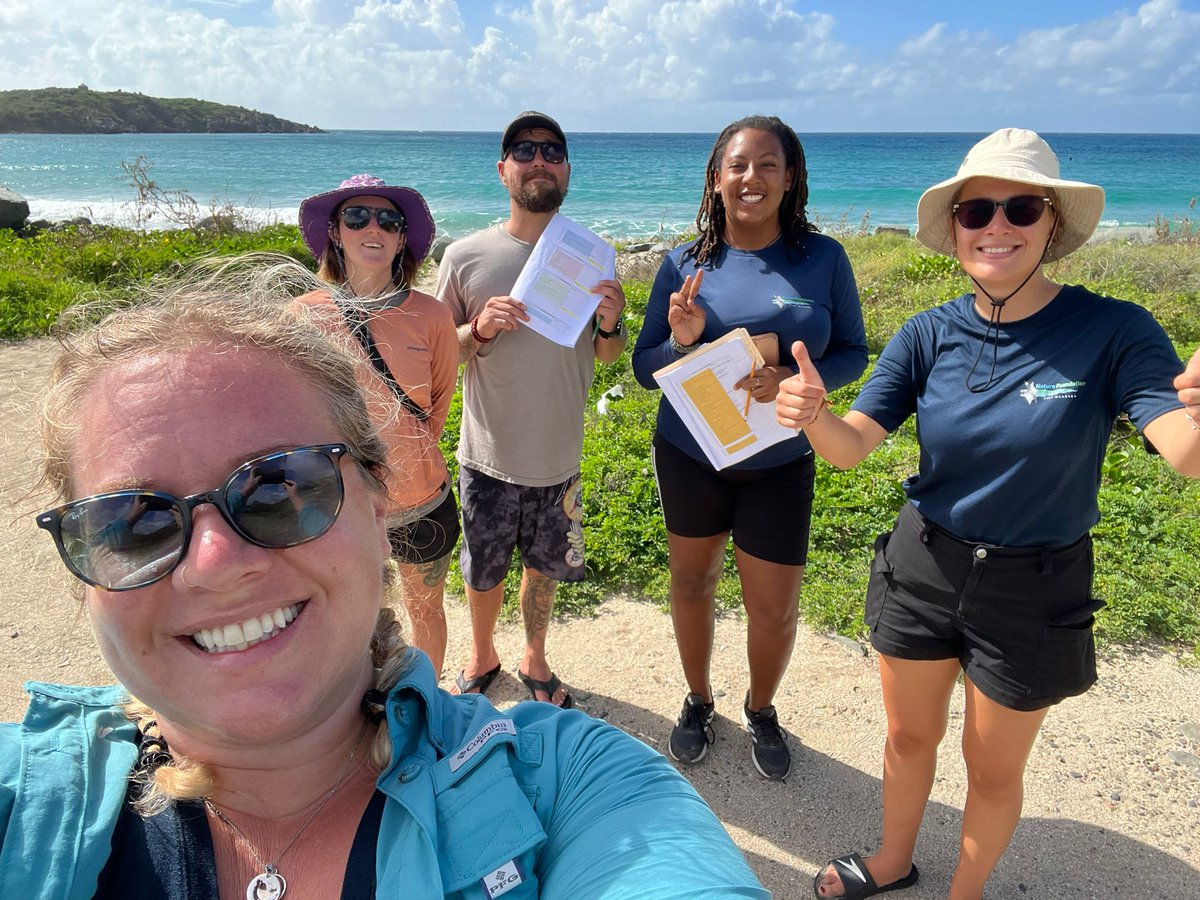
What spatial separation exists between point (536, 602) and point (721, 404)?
141 centimetres

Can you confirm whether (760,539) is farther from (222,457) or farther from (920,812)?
(222,457)

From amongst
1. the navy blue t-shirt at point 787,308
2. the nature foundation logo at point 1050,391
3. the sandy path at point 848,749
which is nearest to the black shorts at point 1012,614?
the nature foundation logo at point 1050,391

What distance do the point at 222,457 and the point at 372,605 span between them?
36cm

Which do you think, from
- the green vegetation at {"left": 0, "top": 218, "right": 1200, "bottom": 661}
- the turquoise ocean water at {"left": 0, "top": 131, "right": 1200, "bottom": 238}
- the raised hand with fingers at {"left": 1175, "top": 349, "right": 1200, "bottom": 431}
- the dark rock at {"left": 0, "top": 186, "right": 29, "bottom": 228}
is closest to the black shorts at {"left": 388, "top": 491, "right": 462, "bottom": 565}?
the green vegetation at {"left": 0, "top": 218, "right": 1200, "bottom": 661}

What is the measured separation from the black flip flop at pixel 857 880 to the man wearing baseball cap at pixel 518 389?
1.36 meters

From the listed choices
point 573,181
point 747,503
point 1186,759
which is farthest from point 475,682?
point 573,181

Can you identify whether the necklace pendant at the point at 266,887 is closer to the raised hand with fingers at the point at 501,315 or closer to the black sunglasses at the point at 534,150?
the raised hand with fingers at the point at 501,315

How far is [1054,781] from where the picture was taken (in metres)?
2.91

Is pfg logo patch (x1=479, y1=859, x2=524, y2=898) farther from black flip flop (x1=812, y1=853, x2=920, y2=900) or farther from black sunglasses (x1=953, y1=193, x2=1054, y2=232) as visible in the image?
black sunglasses (x1=953, y1=193, x2=1054, y2=232)

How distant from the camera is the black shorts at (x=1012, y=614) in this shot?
1897 mm

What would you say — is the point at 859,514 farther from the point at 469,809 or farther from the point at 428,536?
the point at 469,809

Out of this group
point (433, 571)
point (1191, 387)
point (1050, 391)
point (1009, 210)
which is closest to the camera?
point (1191, 387)

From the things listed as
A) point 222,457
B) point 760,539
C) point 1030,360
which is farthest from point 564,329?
point 222,457

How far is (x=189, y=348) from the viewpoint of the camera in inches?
49.2
